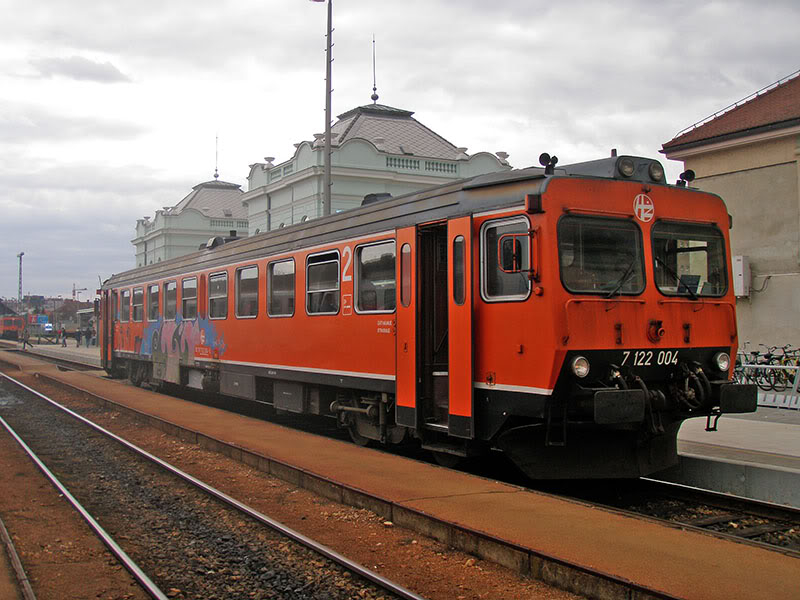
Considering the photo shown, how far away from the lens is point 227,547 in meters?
7.14

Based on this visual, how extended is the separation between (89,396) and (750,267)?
17.1m

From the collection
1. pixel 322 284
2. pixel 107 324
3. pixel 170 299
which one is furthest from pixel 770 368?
pixel 107 324

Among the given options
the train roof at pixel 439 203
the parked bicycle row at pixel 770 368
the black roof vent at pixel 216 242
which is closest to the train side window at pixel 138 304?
the black roof vent at pixel 216 242

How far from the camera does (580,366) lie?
26.1 ft

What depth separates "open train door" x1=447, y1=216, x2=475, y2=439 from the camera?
345 inches

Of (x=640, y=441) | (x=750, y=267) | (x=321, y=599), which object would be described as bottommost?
(x=321, y=599)

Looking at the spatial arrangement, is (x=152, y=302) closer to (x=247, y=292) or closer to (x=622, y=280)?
(x=247, y=292)

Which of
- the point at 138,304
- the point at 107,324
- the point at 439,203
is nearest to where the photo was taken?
the point at 439,203

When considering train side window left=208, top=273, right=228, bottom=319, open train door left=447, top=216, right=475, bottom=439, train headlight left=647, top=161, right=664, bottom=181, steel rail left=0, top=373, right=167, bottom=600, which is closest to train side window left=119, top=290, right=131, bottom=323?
train side window left=208, top=273, right=228, bottom=319

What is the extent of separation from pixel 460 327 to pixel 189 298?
1072 centimetres

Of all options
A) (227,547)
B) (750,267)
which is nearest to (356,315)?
(227,547)

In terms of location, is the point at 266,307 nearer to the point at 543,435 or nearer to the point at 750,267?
the point at 543,435

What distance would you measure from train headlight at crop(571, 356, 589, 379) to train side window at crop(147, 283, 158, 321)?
49.1 feet

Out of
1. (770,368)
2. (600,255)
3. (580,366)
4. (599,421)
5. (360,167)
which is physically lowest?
(599,421)
